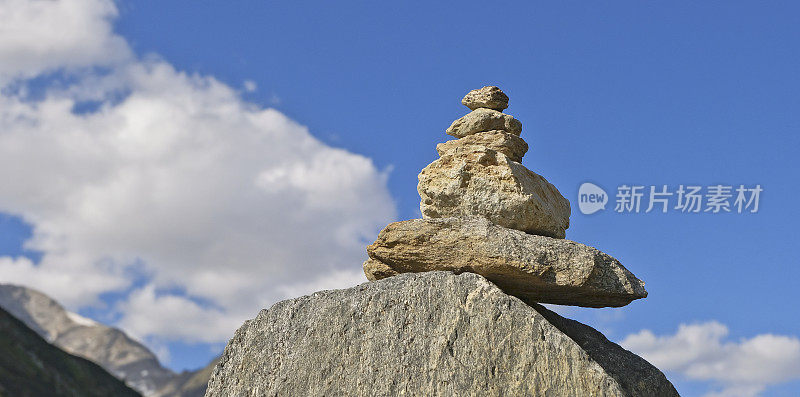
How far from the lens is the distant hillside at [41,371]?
72375 mm

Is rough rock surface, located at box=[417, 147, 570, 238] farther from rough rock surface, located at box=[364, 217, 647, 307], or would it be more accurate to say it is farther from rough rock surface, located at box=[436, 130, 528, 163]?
rough rock surface, located at box=[364, 217, 647, 307]

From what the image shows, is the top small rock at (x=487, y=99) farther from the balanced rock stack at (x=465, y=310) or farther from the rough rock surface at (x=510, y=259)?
the rough rock surface at (x=510, y=259)

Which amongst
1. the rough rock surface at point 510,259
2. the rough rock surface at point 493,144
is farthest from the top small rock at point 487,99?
the rough rock surface at point 510,259

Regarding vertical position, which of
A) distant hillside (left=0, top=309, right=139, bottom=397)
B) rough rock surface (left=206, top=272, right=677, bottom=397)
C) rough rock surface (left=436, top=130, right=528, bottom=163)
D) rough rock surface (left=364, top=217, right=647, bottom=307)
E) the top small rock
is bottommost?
rough rock surface (left=206, top=272, right=677, bottom=397)

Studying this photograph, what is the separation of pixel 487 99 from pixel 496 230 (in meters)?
3.86

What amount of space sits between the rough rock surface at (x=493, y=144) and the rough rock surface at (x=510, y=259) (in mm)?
2276

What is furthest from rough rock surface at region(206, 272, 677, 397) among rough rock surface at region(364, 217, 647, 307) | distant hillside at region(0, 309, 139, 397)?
distant hillside at region(0, 309, 139, 397)

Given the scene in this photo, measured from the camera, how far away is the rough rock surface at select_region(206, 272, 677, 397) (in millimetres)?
11828

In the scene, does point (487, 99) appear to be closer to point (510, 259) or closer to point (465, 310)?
point (510, 259)

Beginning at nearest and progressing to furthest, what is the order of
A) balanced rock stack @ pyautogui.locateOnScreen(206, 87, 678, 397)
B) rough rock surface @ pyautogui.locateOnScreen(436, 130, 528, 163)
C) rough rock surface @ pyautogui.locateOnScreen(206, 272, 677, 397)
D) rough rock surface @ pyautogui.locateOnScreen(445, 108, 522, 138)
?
rough rock surface @ pyautogui.locateOnScreen(206, 272, 677, 397), balanced rock stack @ pyautogui.locateOnScreen(206, 87, 678, 397), rough rock surface @ pyautogui.locateOnScreen(436, 130, 528, 163), rough rock surface @ pyautogui.locateOnScreen(445, 108, 522, 138)

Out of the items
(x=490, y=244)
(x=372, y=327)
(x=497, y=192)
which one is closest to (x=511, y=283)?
(x=490, y=244)

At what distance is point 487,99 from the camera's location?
1638cm

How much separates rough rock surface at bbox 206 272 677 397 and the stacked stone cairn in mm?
821

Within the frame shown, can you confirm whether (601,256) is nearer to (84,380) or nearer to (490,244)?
(490,244)
